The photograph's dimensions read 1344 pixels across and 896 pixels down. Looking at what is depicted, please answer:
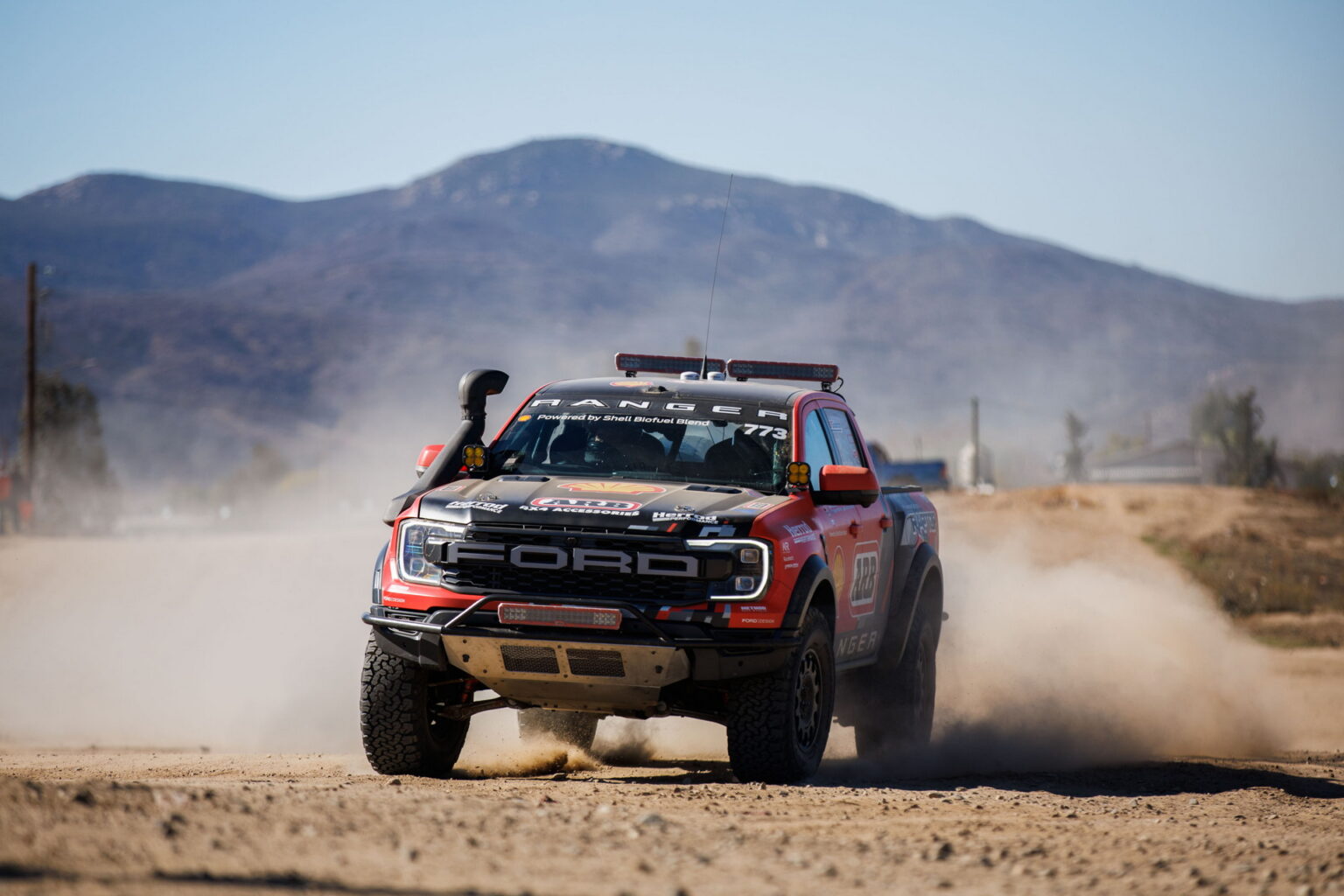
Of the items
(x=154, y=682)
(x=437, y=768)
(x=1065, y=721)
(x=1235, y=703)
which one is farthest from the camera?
(x=154, y=682)

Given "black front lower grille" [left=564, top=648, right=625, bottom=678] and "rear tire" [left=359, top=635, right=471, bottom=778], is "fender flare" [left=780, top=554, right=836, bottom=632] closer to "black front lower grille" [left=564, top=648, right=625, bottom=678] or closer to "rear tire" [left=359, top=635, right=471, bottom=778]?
"black front lower grille" [left=564, top=648, right=625, bottom=678]

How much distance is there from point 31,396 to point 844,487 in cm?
4668

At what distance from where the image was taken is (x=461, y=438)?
30.2ft

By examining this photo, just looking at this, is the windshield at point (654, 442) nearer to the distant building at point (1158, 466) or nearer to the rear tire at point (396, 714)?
the rear tire at point (396, 714)

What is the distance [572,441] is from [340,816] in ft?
11.2

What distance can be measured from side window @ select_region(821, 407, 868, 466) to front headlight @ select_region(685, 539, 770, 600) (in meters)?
1.92

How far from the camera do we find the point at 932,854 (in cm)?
640

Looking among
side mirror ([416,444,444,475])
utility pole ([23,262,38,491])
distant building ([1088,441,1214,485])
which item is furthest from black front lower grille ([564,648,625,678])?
distant building ([1088,441,1214,485])

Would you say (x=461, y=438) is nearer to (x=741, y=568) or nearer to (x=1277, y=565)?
(x=741, y=568)

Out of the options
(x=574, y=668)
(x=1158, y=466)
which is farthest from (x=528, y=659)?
(x=1158, y=466)

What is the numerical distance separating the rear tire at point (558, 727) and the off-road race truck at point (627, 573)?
4.85 ft

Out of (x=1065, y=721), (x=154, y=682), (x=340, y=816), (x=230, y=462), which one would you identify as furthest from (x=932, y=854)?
(x=230, y=462)

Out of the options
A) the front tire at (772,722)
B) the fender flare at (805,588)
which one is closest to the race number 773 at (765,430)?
the fender flare at (805,588)

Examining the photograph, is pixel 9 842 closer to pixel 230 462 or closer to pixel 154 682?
pixel 154 682
